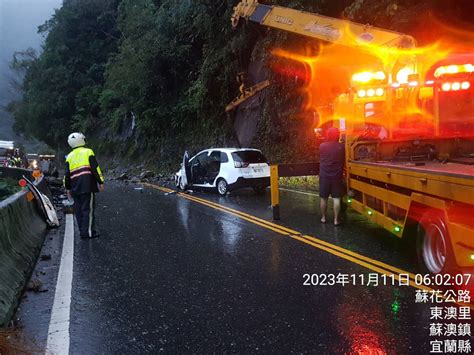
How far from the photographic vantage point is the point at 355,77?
27.3 feet

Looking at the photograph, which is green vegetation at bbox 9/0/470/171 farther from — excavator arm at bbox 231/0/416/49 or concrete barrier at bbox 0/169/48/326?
concrete barrier at bbox 0/169/48/326

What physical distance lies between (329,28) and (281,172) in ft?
13.2

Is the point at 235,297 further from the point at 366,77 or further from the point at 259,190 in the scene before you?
the point at 259,190

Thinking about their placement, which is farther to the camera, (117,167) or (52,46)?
(52,46)

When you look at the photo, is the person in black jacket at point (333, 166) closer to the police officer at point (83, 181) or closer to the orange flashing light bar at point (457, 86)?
the orange flashing light bar at point (457, 86)

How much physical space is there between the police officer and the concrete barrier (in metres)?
0.82

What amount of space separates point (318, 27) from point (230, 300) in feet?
27.5

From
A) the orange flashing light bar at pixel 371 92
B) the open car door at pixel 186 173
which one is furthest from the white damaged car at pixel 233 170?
the orange flashing light bar at pixel 371 92

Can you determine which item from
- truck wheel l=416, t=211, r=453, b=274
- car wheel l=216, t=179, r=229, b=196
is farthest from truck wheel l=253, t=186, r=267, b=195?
truck wheel l=416, t=211, r=453, b=274

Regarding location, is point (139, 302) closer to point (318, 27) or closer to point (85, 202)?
point (85, 202)

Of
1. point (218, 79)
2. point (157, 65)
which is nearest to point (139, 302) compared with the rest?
point (218, 79)

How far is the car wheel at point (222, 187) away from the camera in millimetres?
14773

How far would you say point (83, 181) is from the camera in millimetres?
8656

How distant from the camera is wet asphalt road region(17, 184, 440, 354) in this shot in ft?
12.8
